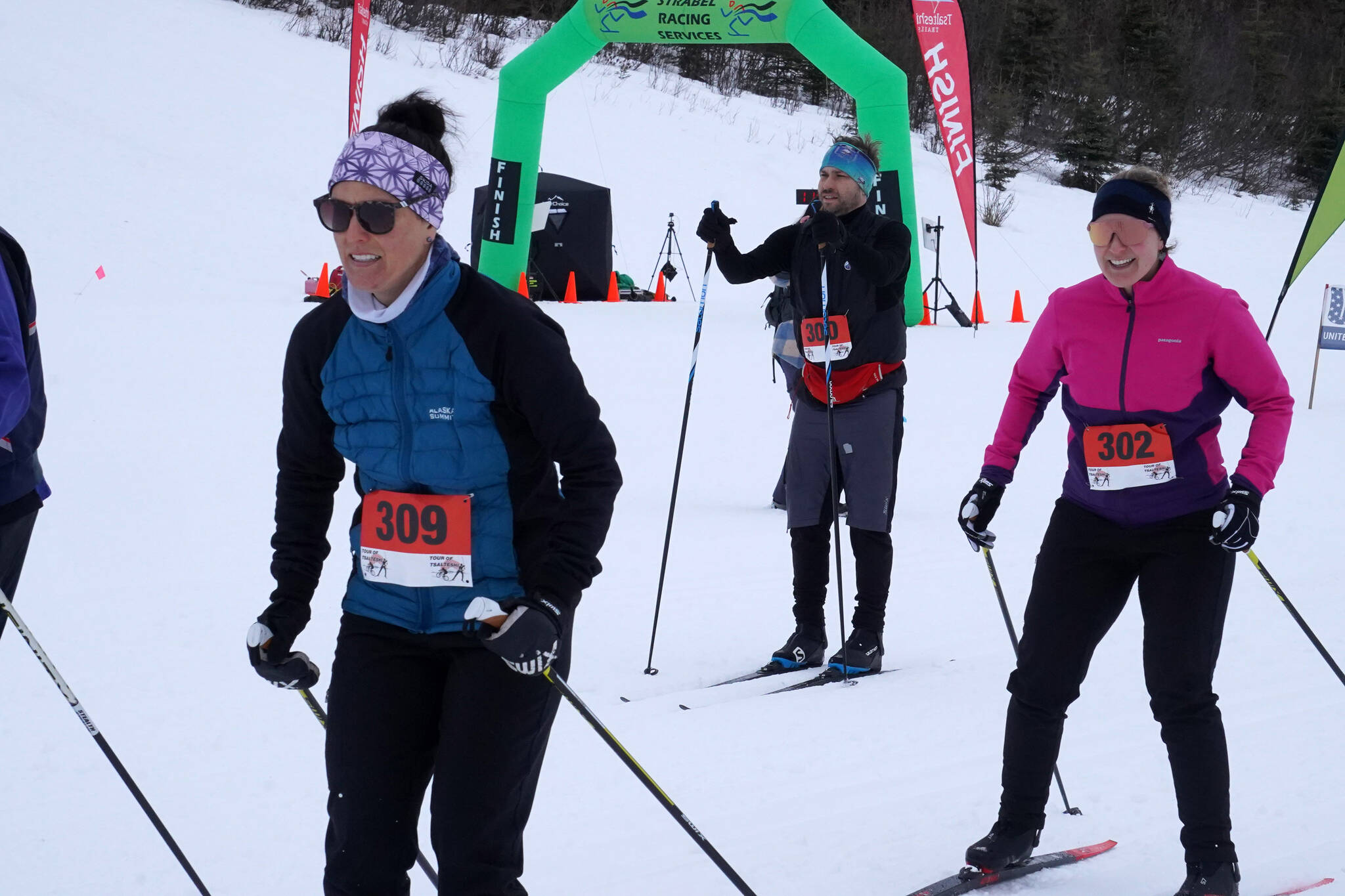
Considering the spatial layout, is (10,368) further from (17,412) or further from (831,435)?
(831,435)

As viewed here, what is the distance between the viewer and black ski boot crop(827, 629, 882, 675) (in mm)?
4219

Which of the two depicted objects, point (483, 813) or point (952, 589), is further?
point (952, 589)

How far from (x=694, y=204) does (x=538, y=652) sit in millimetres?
17331

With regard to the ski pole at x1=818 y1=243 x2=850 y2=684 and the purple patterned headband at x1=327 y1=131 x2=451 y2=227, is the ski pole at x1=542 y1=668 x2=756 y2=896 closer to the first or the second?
the purple patterned headband at x1=327 y1=131 x2=451 y2=227

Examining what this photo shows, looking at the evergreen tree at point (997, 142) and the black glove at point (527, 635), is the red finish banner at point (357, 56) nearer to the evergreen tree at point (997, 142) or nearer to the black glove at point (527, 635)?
the black glove at point (527, 635)

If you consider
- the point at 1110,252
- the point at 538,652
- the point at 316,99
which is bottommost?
the point at 538,652

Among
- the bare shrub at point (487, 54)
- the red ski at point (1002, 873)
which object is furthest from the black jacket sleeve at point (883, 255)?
the bare shrub at point (487, 54)

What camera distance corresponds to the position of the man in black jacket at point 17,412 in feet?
7.27

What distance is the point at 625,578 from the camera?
5383 millimetres

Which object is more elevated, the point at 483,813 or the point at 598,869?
the point at 483,813

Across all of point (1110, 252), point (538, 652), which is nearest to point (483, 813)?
point (538, 652)

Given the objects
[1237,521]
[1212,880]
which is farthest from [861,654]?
[1237,521]

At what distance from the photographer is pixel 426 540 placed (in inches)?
74.7

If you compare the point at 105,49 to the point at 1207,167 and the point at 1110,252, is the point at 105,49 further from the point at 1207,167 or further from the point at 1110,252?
the point at 1207,167
